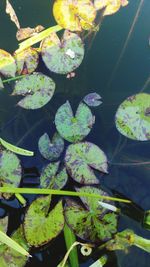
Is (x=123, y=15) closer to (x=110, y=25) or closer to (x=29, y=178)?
(x=110, y=25)

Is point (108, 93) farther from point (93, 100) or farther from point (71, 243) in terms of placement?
point (71, 243)

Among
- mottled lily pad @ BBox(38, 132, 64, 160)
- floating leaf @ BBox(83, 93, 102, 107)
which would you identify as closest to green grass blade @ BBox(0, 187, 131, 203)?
mottled lily pad @ BBox(38, 132, 64, 160)

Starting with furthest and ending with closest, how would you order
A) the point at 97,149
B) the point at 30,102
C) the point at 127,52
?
1. the point at 127,52
2. the point at 30,102
3. the point at 97,149

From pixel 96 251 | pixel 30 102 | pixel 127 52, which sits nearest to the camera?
pixel 96 251

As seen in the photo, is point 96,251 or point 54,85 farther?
point 54,85

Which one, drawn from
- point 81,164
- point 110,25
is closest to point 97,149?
point 81,164

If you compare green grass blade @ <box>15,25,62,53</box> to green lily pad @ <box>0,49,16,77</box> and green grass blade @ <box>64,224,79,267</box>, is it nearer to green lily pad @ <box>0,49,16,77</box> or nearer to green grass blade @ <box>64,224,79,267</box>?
green lily pad @ <box>0,49,16,77</box>

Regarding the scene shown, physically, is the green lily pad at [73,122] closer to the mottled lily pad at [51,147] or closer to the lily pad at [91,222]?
the mottled lily pad at [51,147]
